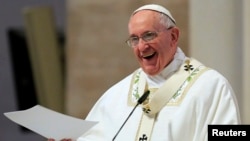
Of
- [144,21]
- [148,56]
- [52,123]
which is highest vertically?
[144,21]

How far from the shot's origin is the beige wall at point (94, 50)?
421 centimetres

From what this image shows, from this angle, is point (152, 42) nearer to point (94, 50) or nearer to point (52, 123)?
point (52, 123)

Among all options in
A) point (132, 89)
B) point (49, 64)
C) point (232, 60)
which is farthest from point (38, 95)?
point (132, 89)

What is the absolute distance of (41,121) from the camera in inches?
96.0

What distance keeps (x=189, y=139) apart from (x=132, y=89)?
0.36 meters

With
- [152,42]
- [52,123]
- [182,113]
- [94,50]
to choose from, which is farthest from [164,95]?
[94,50]

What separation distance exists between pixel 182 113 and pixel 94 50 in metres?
1.86

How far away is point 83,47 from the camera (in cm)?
426

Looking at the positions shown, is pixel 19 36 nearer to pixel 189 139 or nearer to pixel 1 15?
pixel 1 15

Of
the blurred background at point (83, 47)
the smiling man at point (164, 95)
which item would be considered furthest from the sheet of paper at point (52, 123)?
the blurred background at point (83, 47)

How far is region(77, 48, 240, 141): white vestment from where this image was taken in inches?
94.2

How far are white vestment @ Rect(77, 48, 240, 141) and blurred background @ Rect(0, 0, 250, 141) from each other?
39.6 inches

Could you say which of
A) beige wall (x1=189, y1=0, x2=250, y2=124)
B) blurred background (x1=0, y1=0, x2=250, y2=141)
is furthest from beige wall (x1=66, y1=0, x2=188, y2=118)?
beige wall (x1=189, y1=0, x2=250, y2=124)

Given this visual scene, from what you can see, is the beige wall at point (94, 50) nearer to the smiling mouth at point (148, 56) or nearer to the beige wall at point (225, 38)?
the beige wall at point (225, 38)
